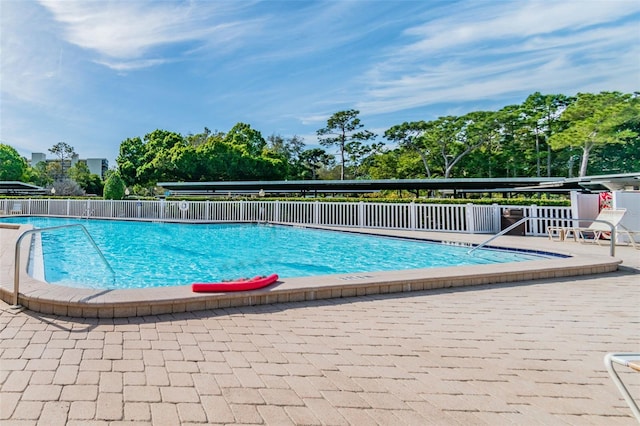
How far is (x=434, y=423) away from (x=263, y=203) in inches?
534

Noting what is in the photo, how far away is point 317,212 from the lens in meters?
13.6

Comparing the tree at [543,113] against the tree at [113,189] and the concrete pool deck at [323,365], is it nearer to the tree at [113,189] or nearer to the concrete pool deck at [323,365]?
the concrete pool deck at [323,365]

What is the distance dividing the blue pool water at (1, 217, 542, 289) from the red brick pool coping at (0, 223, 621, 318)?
1.95 meters

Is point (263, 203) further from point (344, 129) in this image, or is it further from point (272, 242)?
point (344, 129)

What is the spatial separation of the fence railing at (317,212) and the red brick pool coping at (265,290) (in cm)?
447

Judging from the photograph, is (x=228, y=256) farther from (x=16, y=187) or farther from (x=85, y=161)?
(x=85, y=161)

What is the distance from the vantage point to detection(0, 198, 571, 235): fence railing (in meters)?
10.9

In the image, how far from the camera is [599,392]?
75.5 inches

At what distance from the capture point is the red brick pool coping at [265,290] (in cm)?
307

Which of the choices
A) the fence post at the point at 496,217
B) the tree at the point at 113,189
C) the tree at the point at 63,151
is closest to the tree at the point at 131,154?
→ the tree at the point at 113,189

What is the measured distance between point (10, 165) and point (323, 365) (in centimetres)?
5485

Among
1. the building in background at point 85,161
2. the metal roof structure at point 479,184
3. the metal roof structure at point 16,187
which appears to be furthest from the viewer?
the building in background at point 85,161

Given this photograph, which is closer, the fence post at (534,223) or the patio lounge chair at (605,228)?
the patio lounge chair at (605,228)

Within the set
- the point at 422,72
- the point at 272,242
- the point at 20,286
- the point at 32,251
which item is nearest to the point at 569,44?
the point at 422,72
